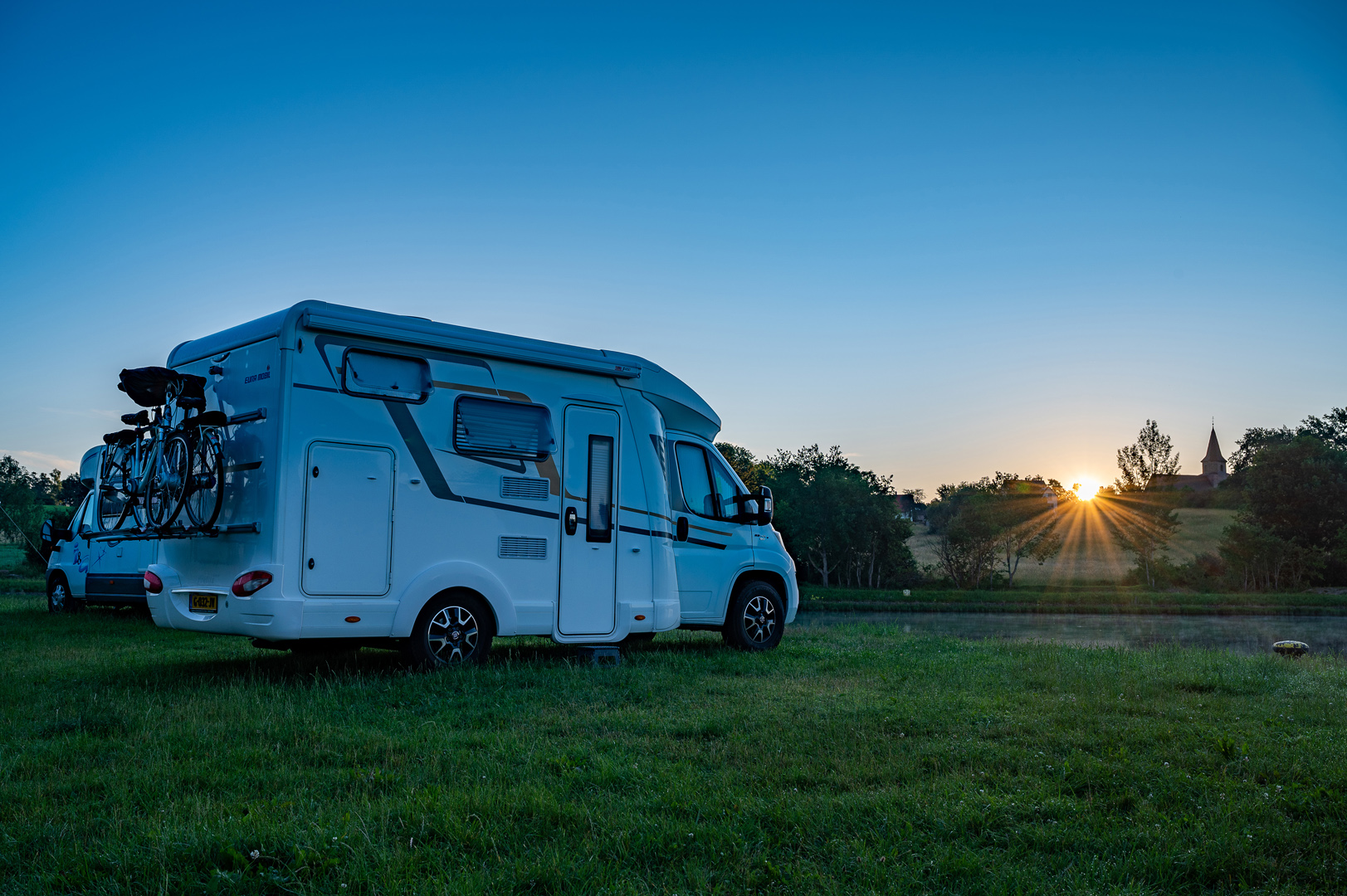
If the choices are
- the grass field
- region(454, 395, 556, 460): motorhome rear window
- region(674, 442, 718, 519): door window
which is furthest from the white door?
the grass field

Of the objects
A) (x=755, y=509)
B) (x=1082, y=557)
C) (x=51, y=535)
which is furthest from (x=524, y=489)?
(x=1082, y=557)

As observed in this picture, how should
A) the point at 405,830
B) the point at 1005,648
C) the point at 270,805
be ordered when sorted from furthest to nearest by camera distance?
the point at 1005,648
the point at 270,805
the point at 405,830

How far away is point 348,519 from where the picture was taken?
801cm

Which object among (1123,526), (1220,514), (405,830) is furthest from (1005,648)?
(1220,514)

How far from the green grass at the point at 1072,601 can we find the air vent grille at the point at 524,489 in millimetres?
20801

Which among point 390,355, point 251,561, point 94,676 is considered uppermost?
point 390,355

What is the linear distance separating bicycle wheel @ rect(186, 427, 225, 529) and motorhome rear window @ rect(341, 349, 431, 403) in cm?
117

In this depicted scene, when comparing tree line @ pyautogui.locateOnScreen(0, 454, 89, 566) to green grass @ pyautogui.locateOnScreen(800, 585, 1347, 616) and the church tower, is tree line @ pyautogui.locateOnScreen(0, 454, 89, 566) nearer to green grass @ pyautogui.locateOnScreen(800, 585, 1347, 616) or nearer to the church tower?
green grass @ pyautogui.locateOnScreen(800, 585, 1347, 616)

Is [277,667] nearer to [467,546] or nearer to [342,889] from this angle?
[467,546]

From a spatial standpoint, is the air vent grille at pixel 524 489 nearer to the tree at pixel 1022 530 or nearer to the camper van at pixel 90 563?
the camper van at pixel 90 563

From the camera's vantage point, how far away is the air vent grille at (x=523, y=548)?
29.3 ft

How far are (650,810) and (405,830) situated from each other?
1039 millimetres

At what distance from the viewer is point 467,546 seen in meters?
8.67

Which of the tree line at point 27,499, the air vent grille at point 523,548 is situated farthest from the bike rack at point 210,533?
the tree line at point 27,499
